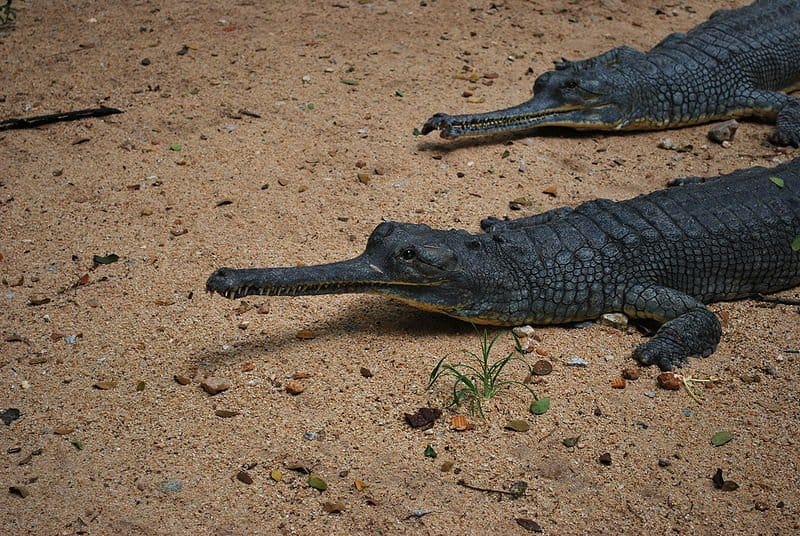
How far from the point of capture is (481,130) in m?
6.22

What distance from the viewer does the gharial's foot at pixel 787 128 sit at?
21.4 feet

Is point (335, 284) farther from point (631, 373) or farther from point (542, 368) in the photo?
point (631, 373)

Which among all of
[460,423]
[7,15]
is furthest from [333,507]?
[7,15]

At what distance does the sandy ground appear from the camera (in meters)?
3.44

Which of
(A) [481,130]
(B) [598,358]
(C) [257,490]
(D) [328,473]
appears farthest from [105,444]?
(A) [481,130]

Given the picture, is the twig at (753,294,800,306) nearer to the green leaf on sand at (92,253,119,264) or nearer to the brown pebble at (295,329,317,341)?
the brown pebble at (295,329,317,341)

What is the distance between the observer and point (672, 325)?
437cm

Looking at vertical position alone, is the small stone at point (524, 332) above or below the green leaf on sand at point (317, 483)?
above

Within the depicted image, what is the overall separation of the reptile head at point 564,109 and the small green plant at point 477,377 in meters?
2.37

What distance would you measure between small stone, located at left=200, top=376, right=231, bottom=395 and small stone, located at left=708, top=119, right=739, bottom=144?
4582mm

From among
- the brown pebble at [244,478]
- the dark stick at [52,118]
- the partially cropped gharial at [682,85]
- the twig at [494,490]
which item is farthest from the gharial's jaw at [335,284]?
the dark stick at [52,118]

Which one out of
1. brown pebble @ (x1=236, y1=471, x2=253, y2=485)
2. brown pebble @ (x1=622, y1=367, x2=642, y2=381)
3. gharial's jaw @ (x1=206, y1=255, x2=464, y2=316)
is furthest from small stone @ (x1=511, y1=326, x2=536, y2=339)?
brown pebble @ (x1=236, y1=471, x2=253, y2=485)

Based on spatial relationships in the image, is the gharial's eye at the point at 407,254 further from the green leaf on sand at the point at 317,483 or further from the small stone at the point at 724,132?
the small stone at the point at 724,132

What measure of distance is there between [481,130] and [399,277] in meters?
2.36
